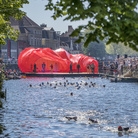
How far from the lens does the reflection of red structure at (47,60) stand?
88.7 meters

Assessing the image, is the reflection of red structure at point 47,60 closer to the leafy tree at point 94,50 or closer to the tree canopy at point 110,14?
the leafy tree at point 94,50

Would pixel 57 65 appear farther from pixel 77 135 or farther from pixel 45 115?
pixel 77 135

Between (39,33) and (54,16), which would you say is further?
(39,33)

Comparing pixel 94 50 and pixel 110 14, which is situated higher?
pixel 94 50

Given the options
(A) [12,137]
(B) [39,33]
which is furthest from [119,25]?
(B) [39,33]

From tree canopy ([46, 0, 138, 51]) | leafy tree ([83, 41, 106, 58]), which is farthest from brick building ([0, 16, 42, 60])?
tree canopy ([46, 0, 138, 51])

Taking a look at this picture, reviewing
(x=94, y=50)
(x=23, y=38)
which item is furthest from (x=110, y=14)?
(x=94, y=50)

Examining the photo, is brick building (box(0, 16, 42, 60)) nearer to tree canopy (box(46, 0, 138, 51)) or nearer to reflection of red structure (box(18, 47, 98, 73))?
reflection of red structure (box(18, 47, 98, 73))

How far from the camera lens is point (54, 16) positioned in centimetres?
1309

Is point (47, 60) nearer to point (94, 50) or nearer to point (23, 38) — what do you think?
point (23, 38)

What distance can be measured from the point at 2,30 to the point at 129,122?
10.9 m

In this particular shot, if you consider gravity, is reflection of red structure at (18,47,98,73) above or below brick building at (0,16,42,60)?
below

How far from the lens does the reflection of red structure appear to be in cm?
8869

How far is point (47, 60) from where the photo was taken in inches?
3622
